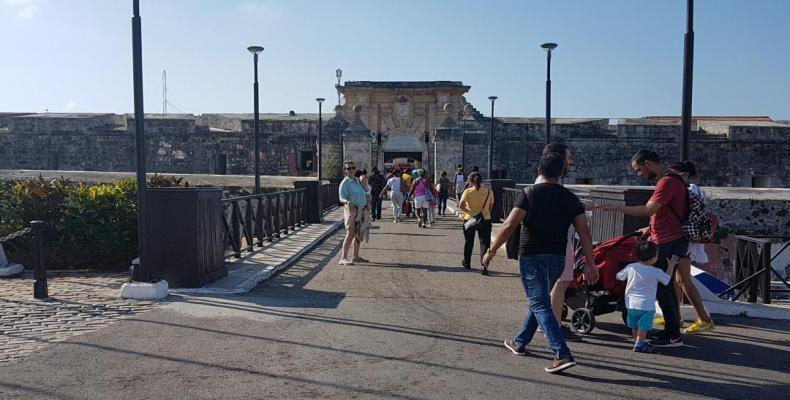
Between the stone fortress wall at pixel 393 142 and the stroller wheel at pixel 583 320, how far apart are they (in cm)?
2899

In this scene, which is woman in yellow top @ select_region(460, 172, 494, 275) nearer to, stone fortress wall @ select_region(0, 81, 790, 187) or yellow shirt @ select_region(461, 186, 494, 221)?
yellow shirt @ select_region(461, 186, 494, 221)

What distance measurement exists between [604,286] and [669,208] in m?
0.87

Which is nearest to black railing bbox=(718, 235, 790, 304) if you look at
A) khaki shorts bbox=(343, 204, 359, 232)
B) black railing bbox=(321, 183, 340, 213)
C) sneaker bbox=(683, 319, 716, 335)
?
sneaker bbox=(683, 319, 716, 335)

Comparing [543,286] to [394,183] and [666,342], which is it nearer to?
[666,342]

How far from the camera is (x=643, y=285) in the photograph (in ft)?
18.9

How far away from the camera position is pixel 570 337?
Result: 6.09 metres

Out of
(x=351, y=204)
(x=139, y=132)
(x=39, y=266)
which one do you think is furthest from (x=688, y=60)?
(x=39, y=266)

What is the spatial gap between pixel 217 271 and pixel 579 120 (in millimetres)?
34262

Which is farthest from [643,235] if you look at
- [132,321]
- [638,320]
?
→ [132,321]

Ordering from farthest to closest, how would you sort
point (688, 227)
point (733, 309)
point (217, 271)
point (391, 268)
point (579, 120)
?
point (579, 120) → point (391, 268) → point (217, 271) → point (733, 309) → point (688, 227)

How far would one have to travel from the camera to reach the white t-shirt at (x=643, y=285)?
571 cm

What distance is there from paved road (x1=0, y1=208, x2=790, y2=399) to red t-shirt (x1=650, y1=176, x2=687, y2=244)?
3.11 ft

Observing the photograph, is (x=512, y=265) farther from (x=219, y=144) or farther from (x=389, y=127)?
(x=219, y=144)

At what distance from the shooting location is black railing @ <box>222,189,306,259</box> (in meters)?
10.8
